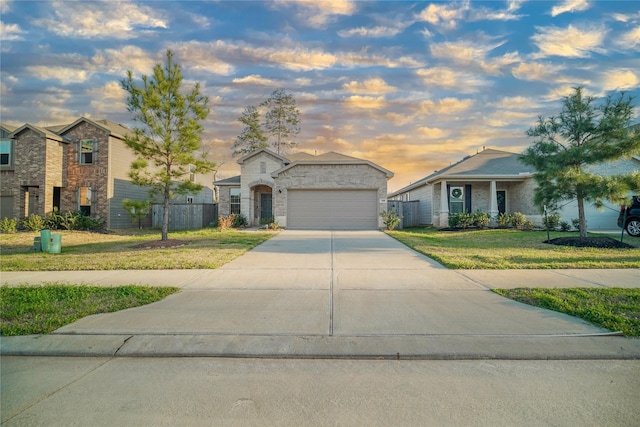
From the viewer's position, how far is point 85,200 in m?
22.5

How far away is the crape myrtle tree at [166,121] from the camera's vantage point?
13914 millimetres

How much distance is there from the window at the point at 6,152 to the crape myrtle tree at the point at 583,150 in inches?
1137

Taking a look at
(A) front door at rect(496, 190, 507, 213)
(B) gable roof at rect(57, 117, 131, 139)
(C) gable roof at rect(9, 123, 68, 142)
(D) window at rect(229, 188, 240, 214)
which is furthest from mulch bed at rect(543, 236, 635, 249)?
(C) gable roof at rect(9, 123, 68, 142)

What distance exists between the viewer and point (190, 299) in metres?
6.05

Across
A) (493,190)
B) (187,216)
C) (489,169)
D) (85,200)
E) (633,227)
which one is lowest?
(633,227)

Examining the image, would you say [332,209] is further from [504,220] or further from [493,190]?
[504,220]

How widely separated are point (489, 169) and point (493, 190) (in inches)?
55.5

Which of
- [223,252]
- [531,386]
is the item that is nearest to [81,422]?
[531,386]

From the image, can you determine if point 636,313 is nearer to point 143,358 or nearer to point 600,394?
point 600,394

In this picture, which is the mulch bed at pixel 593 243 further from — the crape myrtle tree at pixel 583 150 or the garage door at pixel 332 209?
the garage door at pixel 332 209

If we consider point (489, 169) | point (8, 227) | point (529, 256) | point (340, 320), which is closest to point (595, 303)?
point (340, 320)

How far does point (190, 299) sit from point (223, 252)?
5351 millimetres

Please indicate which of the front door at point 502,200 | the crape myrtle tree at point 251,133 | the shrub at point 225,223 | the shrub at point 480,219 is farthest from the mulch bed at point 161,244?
the crape myrtle tree at point 251,133

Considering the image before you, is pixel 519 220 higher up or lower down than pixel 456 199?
lower down
